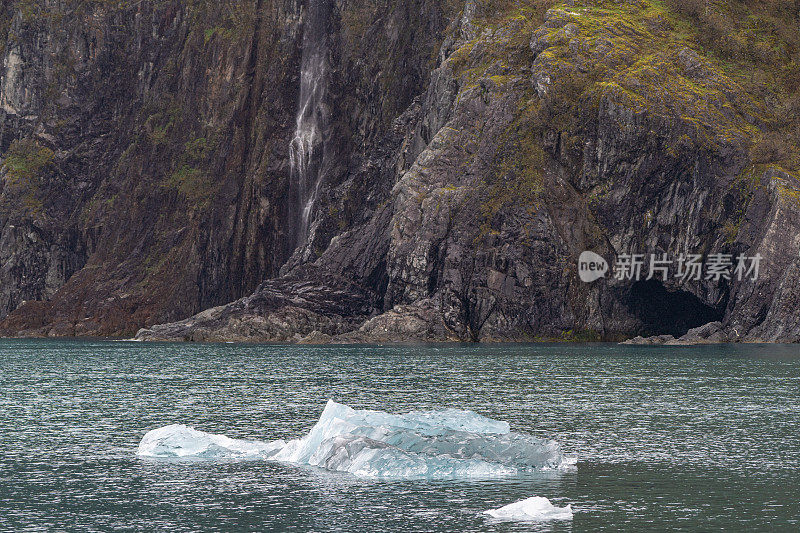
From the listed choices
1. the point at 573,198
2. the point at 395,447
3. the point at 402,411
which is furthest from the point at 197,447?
the point at 573,198

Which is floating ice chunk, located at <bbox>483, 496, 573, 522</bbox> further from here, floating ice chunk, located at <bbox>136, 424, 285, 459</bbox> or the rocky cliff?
the rocky cliff

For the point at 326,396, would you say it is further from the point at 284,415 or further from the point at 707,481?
the point at 707,481

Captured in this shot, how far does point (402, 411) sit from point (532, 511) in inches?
1115

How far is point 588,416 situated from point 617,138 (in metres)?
97.8

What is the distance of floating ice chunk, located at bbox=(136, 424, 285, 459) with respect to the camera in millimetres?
44719

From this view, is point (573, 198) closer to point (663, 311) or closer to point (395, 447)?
point (663, 311)

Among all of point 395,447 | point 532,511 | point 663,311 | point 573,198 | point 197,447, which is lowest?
point 197,447

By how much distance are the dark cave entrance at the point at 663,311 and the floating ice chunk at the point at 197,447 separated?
11127cm

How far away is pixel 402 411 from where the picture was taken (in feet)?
194

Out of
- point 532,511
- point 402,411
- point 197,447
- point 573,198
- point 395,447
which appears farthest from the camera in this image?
point 573,198

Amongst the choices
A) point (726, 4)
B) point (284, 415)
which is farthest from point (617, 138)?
point (284, 415)

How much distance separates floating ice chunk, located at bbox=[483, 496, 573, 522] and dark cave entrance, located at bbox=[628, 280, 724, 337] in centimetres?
12097

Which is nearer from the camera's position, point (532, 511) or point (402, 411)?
point (532, 511)

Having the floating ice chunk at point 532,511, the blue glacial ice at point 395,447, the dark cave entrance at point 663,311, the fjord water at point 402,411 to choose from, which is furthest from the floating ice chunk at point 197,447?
the dark cave entrance at point 663,311
